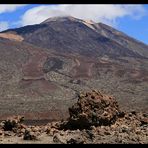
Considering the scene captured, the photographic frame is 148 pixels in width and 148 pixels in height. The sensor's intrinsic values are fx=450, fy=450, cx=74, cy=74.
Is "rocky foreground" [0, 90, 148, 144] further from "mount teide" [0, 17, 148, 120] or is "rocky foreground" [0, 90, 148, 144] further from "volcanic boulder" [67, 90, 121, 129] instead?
"mount teide" [0, 17, 148, 120]

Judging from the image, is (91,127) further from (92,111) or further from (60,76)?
(60,76)

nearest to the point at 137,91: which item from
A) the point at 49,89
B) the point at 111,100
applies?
the point at 49,89

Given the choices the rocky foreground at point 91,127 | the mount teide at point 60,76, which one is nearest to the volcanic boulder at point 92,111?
the rocky foreground at point 91,127

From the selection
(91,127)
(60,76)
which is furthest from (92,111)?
(60,76)

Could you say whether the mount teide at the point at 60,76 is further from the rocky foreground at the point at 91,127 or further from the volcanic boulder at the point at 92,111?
the volcanic boulder at the point at 92,111

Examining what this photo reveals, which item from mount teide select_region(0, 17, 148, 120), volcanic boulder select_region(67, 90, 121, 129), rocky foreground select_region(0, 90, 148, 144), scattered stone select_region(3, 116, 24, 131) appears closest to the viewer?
rocky foreground select_region(0, 90, 148, 144)

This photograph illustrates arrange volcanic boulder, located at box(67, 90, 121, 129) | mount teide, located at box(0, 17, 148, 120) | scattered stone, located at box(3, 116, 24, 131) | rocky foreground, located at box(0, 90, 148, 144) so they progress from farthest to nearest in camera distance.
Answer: mount teide, located at box(0, 17, 148, 120), scattered stone, located at box(3, 116, 24, 131), volcanic boulder, located at box(67, 90, 121, 129), rocky foreground, located at box(0, 90, 148, 144)

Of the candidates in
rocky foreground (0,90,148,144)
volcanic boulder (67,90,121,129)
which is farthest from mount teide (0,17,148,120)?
volcanic boulder (67,90,121,129)
